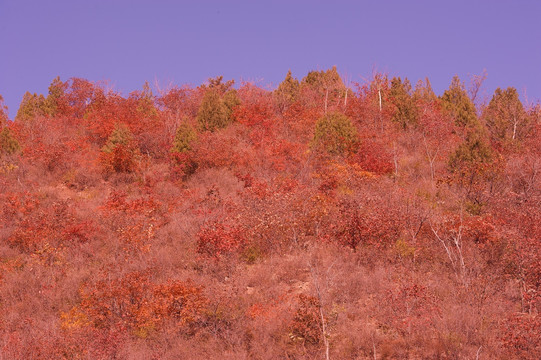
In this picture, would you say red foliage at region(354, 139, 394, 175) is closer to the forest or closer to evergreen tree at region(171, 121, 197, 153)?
the forest

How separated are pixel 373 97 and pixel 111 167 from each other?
23.4m

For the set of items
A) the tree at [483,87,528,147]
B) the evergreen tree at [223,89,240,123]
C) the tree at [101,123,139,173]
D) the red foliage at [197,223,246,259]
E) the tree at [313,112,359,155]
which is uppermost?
the evergreen tree at [223,89,240,123]

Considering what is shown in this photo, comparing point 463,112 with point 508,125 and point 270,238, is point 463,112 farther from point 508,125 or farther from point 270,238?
point 270,238

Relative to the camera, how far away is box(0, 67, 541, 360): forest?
40.0ft

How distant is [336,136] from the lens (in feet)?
88.3

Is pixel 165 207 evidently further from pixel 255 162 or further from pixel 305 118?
pixel 305 118

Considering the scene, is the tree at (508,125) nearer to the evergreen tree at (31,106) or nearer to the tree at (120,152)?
the tree at (120,152)

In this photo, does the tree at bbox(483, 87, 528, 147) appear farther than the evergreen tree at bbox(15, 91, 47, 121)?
No

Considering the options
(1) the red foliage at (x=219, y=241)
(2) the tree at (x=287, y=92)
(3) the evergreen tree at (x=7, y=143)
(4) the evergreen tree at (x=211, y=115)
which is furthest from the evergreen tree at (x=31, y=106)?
(1) the red foliage at (x=219, y=241)

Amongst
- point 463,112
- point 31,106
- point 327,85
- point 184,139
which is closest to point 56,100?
point 31,106

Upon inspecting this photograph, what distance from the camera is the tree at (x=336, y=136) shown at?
26.8 metres

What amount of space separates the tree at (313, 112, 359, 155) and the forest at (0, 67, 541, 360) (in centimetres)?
14

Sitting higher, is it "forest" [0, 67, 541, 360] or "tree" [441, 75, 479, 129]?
"tree" [441, 75, 479, 129]

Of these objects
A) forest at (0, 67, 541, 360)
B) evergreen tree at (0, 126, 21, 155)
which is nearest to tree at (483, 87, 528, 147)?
forest at (0, 67, 541, 360)
